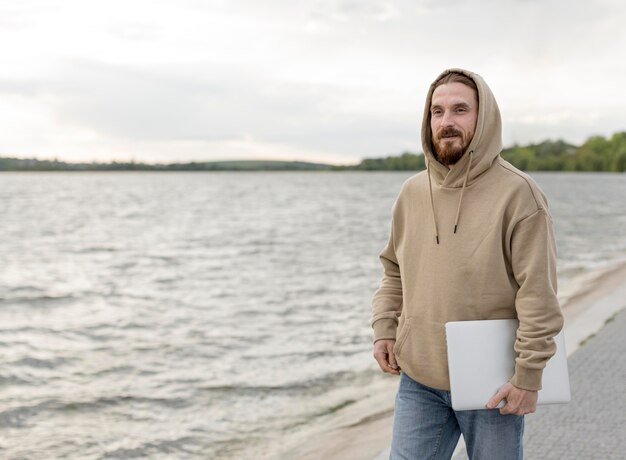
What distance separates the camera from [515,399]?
2307mm

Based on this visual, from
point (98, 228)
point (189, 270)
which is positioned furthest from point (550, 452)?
point (98, 228)

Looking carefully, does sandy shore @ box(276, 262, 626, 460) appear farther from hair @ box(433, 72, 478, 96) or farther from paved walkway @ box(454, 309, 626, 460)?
hair @ box(433, 72, 478, 96)

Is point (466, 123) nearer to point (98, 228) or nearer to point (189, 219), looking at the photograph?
point (98, 228)

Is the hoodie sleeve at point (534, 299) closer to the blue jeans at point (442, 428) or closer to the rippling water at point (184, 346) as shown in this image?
the blue jeans at point (442, 428)

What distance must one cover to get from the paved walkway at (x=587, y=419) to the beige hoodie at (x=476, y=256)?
7.06 feet

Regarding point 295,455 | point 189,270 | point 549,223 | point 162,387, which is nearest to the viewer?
point 549,223

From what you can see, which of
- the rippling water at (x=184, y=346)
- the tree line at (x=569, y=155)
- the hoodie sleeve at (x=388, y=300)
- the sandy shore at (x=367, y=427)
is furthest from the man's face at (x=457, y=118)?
the tree line at (x=569, y=155)

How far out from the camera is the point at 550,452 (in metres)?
4.39

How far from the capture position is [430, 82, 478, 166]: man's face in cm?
242

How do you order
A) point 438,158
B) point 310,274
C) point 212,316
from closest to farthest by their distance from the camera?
point 438,158 < point 212,316 < point 310,274

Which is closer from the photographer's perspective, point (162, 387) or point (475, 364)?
point (475, 364)

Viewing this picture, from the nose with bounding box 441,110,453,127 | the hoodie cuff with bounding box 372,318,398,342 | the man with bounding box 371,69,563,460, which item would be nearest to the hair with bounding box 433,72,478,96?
the man with bounding box 371,69,563,460

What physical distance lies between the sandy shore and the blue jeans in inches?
84.9

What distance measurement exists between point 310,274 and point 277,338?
828 centimetres
